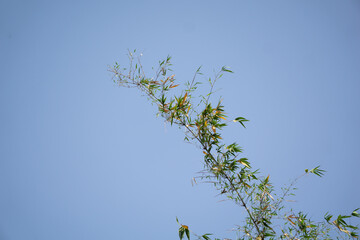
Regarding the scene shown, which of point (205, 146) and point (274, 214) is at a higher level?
point (205, 146)

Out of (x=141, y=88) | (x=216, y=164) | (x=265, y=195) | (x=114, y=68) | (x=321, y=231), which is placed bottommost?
(x=321, y=231)

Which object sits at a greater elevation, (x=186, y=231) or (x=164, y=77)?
(x=164, y=77)

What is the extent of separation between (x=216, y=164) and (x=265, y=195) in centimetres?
63

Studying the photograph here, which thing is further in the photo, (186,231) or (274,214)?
(274,214)

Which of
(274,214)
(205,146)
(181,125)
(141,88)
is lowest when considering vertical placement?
(274,214)

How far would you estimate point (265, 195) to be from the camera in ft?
7.43

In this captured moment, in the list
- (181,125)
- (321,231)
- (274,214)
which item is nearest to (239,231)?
(274,214)

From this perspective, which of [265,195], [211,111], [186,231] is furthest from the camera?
[265,195]

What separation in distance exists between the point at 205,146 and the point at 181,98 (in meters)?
0.51

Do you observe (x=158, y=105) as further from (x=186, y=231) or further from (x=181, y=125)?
(x=186, y=231)

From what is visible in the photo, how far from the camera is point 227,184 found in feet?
7.18

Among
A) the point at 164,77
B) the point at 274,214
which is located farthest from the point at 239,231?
the point at 164,77

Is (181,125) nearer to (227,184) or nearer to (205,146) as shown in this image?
(205,146)

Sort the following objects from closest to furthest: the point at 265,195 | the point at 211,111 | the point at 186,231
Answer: the point at 186,231 → the point at 211,111 → the point at 265,195
